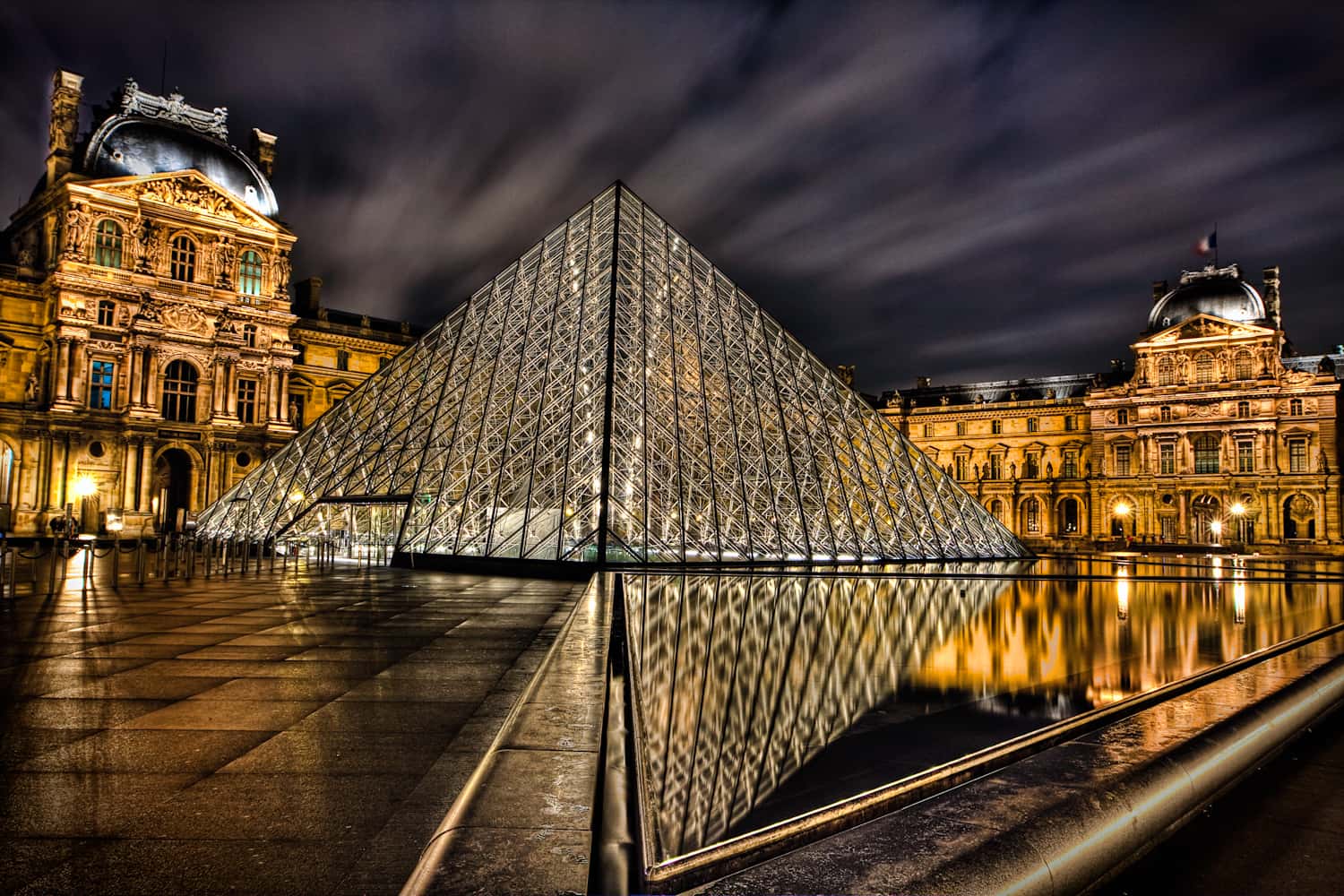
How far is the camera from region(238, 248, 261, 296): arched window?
36.9m

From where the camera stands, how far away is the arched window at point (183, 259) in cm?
3506

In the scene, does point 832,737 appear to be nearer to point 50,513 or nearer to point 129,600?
point 129,600

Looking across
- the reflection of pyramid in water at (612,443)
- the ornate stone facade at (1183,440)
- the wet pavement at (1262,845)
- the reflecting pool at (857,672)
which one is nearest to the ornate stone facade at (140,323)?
the reflection of pyramid in water at (612,443)

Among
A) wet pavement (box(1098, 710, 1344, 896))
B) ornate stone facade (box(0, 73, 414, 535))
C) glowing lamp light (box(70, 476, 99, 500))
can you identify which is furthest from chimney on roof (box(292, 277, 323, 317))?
wet pavement (box(1098, 710, 1344, 896))

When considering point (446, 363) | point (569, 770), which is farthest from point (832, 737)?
point (446, 363)

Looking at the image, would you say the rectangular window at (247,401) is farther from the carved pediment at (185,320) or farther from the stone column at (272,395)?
the carved pediment at (185,320)

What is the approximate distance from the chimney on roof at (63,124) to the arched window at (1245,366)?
59046 millimetres

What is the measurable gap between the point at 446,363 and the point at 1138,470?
1803 inches

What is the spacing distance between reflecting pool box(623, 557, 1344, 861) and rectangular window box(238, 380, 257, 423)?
29.5 meters

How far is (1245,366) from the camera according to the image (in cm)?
4909

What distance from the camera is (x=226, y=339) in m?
36.0

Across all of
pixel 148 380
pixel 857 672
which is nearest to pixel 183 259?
pixel 148 380

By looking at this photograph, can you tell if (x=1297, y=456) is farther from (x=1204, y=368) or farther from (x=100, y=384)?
(x=100, y=384)

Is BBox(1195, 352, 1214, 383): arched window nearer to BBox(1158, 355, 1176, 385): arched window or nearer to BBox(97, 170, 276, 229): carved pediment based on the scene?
BBox(1158, 355, 1176, 385): arched window
